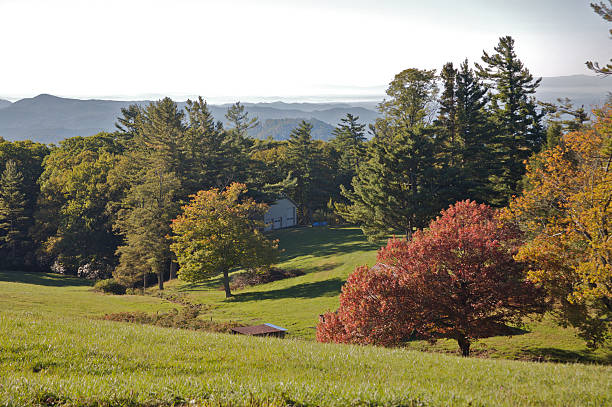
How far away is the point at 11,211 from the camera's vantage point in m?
67.8

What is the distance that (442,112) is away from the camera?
5241 centimetres

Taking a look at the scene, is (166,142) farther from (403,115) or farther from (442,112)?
(442,112)

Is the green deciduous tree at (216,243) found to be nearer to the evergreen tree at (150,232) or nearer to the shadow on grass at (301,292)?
the shadow on grass at (301,292)

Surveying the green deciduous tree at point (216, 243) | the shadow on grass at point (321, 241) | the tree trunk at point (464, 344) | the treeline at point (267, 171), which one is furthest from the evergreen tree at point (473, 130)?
the tree trunk at point (464, 344)

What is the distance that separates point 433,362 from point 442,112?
46.1 metres

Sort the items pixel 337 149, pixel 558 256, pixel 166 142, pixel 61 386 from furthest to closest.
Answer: pixel 337 149 → pixel 166 142 → pixel 558 256 → pixel 61 386

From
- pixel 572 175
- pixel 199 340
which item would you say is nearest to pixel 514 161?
pixel 572 175

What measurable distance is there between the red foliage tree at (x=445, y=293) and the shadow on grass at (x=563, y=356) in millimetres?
2585

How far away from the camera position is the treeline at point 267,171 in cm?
4612

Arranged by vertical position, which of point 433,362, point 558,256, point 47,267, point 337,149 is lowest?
point 47,267

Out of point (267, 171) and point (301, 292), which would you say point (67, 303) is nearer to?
point (301, 292)

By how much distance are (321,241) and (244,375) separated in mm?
58627

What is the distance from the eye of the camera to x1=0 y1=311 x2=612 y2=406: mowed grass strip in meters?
7.52

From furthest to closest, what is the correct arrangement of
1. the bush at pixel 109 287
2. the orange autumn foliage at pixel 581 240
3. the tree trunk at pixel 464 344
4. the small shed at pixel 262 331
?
the bush at pixel 109 287
the tree trunk at pixel 464 344
the small shed at pixel 262 331
the orange autumn foliage at pixel 581 240
